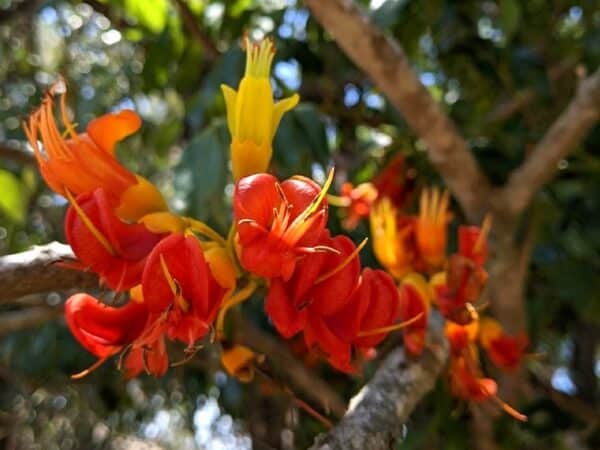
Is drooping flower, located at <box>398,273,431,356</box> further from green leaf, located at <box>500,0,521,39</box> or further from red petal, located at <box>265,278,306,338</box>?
green leaf, located at <box>500,0,521,39</box>

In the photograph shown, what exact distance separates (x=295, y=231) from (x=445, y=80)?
1833 millimetres

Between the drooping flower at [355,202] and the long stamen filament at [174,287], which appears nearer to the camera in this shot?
the long stamen filament at [174,287]

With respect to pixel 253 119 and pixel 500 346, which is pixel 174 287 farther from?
pixel 500 346

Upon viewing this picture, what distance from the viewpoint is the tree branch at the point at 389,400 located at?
2.67 ft

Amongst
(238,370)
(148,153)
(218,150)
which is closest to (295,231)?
(238,370)

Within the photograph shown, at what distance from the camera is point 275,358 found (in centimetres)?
181

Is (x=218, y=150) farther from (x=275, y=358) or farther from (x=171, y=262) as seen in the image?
(x=171, y=262)

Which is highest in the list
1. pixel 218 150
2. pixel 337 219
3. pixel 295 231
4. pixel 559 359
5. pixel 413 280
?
pixel 295 231

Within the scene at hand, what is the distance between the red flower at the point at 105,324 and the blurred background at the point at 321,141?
631mm

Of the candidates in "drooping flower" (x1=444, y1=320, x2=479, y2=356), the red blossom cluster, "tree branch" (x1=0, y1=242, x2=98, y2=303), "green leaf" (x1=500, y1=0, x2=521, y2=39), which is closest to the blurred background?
"green leaf" (x1=500, y1=0, x2=521, y2=39)

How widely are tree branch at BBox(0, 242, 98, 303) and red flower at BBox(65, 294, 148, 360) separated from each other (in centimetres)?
7

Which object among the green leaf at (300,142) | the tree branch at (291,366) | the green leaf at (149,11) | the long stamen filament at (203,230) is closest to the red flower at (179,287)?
the long stamen filament at (203,230)

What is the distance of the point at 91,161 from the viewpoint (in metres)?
0.84

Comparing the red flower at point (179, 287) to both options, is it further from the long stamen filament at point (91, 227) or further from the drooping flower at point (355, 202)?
the drooping flower at point (355, 202)
